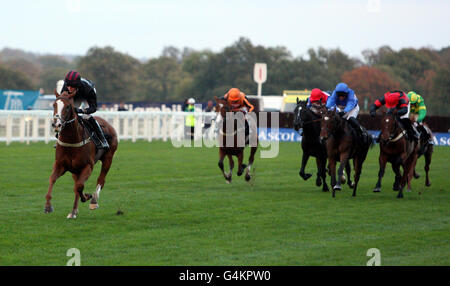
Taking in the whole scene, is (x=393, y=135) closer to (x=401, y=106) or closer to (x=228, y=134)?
(x=401, y=106)

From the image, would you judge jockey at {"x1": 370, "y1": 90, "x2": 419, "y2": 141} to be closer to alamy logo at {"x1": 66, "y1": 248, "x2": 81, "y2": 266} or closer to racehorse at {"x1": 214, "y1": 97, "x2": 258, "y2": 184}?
racehorse at {"x1": 214, "y1": 97, "x2": 258, "y2": 184}

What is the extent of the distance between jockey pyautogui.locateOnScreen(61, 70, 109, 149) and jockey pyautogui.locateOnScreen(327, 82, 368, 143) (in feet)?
16.4

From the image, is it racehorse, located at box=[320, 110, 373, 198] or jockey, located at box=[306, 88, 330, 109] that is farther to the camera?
jockey, located at box=[306, 88, 330, 109]

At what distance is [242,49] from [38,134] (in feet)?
156

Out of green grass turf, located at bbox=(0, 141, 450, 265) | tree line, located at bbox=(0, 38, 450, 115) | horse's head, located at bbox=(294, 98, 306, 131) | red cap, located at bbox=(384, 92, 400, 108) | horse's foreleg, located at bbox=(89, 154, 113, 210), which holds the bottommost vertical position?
green grass turf, located at bbox=(0, 141, 450, 265)

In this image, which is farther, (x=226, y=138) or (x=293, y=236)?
(x=226, y=138)

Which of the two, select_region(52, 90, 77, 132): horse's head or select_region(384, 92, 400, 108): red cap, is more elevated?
select_region(384, 92, 400, 108): red cap

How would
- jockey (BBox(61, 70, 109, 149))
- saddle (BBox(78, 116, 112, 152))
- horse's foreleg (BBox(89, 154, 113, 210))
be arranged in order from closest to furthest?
jockey (BBox(61, 70, 109, 149)) < saddle (BBox(78, 116, 112, 152)) < horse's foreleg (BBox(89, 154, 113, 210))

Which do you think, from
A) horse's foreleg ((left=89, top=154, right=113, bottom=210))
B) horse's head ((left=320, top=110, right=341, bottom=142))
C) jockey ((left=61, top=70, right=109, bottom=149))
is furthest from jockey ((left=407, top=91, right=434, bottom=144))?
jockey ((left=61, top=70, right=109, bottom=149))

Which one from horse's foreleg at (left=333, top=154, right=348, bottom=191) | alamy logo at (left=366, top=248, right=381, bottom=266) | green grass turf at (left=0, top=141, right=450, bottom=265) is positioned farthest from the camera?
horse's foreleg at (left=333, top=154, right=348, bottom=191)

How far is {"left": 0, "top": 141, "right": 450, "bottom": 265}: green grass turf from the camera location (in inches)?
326

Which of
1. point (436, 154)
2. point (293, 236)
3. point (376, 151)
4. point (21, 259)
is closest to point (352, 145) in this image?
point (293, 236)
